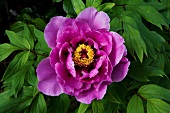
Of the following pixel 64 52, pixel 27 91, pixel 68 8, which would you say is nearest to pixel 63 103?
pixel 27 91

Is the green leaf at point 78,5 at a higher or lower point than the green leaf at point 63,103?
higher

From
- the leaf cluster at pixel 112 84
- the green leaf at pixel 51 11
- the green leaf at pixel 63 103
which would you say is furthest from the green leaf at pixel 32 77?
the green leaf at pixel 51 11

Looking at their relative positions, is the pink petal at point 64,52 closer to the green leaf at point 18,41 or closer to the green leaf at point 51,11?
the green leaf at point 18,41

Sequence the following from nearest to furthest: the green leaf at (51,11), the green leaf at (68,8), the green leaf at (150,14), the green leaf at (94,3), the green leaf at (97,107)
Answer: the green leaf at (97,107) < the green leaf at (94,3) < the green leaf at (150,14) < the green leaf at (68,8) < the green leaf at (51,11)

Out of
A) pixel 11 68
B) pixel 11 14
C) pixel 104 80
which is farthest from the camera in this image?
pixel 11 14

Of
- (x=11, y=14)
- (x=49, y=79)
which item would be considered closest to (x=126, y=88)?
(x=49, y=79)

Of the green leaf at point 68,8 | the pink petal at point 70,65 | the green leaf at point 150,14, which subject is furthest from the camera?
the green leaf at point 68,8

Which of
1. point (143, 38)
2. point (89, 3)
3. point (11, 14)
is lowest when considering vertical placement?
point (11, 14)

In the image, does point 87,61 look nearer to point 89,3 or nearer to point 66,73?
point 66,73

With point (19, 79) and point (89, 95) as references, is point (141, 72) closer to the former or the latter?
point (89, 95)
